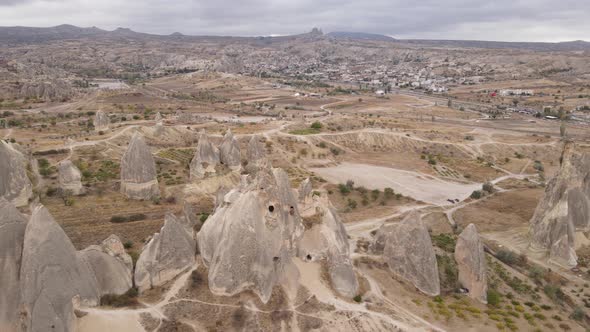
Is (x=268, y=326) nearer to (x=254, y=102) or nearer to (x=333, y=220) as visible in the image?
(x=333, y=220)

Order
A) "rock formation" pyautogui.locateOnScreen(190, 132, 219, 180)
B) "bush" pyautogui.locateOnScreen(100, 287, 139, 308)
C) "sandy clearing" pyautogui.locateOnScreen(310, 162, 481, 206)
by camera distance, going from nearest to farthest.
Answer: "bush" pyautogui.locateOnScreen(100, 287, 139, 308)
"rock formation" pyautogui.locateOnScreen(190, 132, 219, 180)
"sandy clearing" pyautogui.locateOnScreen(310, 162, 481, 206)

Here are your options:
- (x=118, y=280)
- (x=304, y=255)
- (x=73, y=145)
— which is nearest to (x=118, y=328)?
(x=118, y=280)

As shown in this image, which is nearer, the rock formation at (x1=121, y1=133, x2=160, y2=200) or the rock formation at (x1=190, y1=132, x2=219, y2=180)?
the rock formation at (x1=121, y1=133, x2=160, y2=200)

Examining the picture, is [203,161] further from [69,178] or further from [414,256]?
[414,256]

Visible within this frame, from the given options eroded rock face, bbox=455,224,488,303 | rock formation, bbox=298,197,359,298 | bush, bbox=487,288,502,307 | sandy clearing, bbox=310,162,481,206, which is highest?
rock formation, bbox=298,197,359,298

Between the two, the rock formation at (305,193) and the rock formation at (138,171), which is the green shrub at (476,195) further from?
the rock formation at (138,171)

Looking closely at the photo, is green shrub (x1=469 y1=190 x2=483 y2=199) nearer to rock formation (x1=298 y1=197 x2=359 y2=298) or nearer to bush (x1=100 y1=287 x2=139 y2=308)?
rock formation (x1=298 y1=197 x2=359 y2=298)

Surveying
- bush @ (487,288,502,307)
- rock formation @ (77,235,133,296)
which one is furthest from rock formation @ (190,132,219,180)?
bush @ (487,288,502,307)
